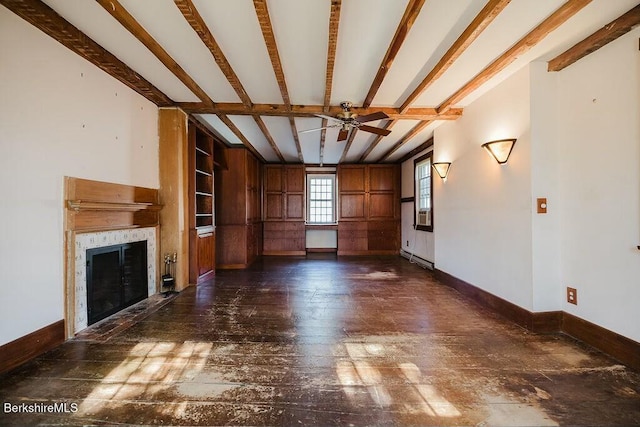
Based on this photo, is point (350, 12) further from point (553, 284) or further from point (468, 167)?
point (553, 284)

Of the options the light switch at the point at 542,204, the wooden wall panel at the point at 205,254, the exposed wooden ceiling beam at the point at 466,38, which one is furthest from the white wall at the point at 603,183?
the wooden wall panel at the point at 205,254

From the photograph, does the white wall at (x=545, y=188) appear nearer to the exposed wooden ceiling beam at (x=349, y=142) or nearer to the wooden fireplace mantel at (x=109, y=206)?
the exposed wooden ceiling beam at (x=349, y=142)

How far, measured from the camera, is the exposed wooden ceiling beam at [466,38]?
2023mm

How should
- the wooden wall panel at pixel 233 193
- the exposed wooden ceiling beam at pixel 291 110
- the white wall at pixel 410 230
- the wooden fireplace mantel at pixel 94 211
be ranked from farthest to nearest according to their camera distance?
the white wall at pixel 410 230 < the wooden wall panel at pixel 233 193 < the exposed wooden ceiling beam at pixel 291 110 < the wooden fireplace mantel at pixel 94 211

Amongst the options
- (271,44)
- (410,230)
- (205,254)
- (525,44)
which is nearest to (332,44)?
(271,44)

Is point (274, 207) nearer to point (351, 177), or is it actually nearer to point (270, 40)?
point (351, 177)

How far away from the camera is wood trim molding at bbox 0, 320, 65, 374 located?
2035mm

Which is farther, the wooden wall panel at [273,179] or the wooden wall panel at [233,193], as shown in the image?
the wooden wall panel at [273,179]

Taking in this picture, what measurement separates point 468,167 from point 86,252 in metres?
4.78

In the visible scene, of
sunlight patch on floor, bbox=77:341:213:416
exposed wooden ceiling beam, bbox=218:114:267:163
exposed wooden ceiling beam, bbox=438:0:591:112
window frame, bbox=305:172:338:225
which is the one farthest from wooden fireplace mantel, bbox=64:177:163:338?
window frame, bbox=305:172:338:225

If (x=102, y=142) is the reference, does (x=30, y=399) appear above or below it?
below

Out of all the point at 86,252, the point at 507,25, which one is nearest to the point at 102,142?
the point at 86,252

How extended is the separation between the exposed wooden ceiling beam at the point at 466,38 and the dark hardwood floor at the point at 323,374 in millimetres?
2689

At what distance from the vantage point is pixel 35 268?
89.4 inches
